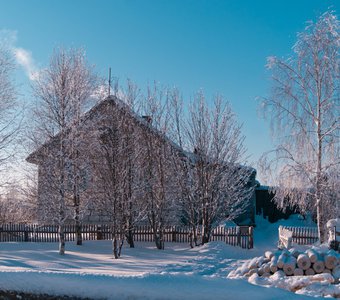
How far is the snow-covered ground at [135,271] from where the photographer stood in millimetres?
5566

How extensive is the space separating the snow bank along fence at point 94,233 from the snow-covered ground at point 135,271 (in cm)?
80

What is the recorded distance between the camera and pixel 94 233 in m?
21.7

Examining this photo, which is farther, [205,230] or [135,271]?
[205,230]

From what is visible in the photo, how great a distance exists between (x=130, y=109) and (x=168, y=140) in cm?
276

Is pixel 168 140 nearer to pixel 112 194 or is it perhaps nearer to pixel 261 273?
pixel 112 194

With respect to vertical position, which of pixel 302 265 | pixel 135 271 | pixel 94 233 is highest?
pixel 302 265

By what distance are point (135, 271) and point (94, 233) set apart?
9.23 meters

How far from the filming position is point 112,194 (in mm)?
16547

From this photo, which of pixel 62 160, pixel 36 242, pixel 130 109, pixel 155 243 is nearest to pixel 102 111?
pixel 130 109

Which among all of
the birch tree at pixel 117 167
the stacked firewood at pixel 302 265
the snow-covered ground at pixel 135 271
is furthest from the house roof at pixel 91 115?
the stacked firewood at pixel 302 265

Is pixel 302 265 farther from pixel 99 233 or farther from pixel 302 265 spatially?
pixel 99 233

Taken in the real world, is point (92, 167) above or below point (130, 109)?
below

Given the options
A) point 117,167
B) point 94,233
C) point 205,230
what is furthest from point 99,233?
point 117,167

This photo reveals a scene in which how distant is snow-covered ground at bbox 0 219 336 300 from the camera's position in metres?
5.57
